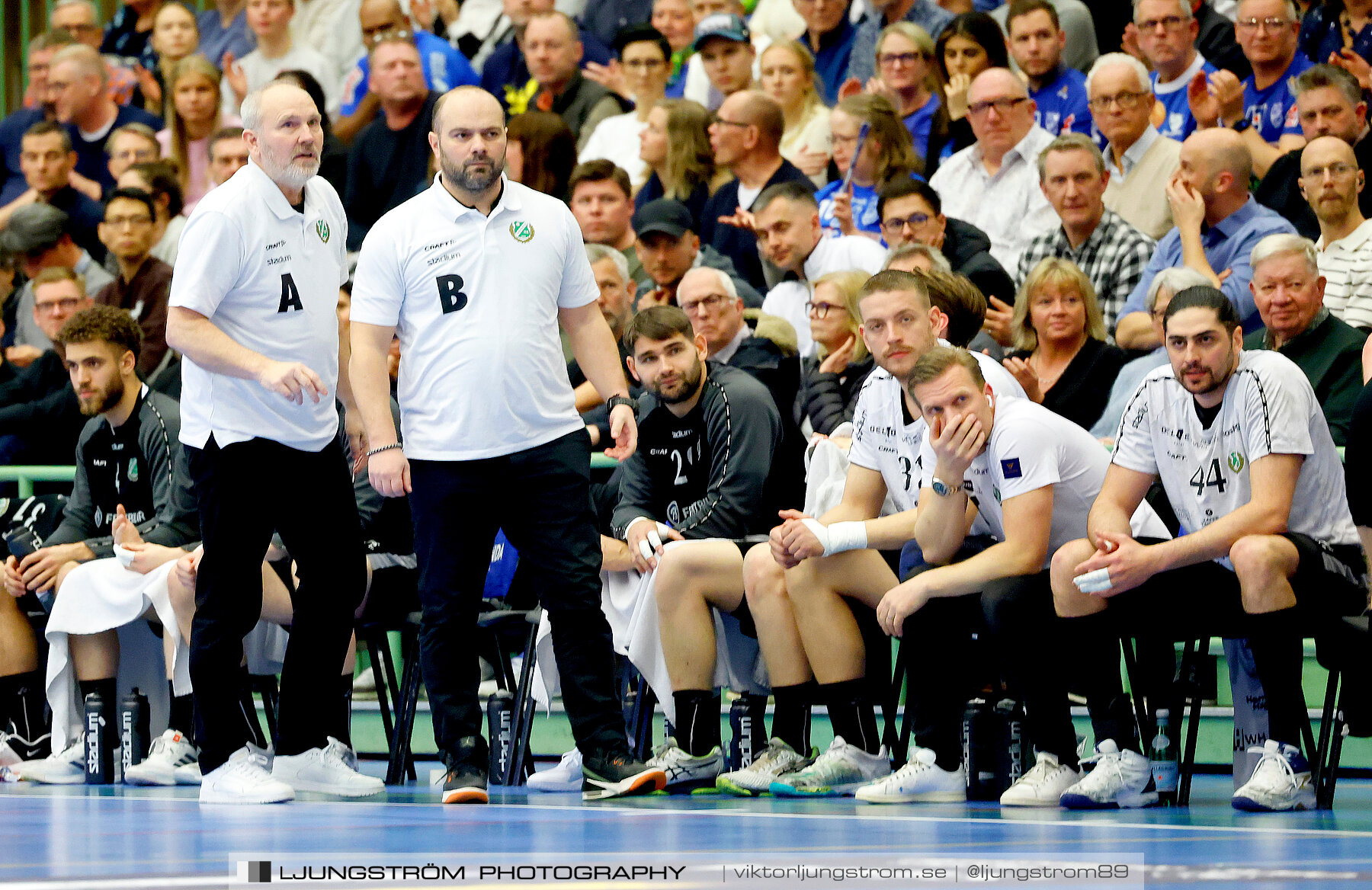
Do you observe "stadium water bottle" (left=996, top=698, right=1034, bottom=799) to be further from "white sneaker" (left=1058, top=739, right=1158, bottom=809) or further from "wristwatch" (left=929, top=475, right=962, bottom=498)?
"wristwatch" (left=929, top=475, right=962, bottom=498)

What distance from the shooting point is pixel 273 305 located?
17.5 ft

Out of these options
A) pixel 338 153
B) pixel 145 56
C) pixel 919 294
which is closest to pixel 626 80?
pixel 338 153

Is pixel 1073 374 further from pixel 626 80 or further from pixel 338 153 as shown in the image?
pixel 338 153

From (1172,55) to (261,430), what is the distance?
5.05 metres

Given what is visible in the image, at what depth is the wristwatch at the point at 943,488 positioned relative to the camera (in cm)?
534

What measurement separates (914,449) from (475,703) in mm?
1525

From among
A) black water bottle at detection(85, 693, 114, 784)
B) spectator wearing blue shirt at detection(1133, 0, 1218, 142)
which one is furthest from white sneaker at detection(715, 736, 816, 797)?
spectator wearing blue shirt at detection(1133, 0, 1218, 142)

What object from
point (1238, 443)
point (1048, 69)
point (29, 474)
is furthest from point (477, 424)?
point (1048, 69)

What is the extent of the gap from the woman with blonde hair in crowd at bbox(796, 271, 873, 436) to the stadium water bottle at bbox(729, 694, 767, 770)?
1.18 m

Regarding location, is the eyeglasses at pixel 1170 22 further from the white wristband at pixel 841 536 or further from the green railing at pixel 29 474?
the green railing at pixel 29 474

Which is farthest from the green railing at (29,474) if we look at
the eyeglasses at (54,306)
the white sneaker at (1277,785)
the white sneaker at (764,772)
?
the white sneaker at (1277,785)

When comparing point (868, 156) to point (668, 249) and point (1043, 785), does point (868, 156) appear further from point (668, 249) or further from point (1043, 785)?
point (1043, 785)

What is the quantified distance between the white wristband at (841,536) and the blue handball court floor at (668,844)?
28.8 inches

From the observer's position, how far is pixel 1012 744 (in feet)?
18.0
